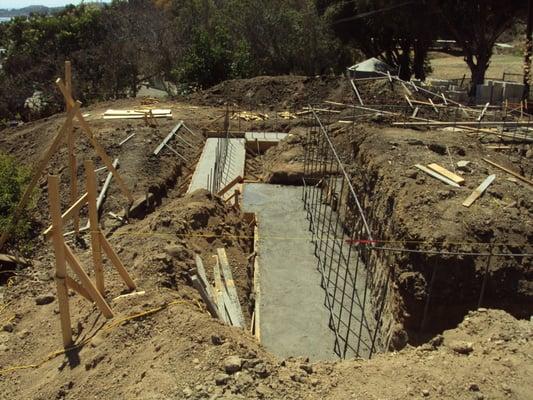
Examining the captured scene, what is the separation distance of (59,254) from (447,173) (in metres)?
7.83

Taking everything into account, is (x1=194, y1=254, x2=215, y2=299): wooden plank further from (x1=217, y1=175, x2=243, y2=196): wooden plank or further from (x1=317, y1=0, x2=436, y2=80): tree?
(x1=317, y1=0, x2=436, y2=80): tree

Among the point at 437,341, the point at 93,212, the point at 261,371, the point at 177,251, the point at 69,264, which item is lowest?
the point at 437,341

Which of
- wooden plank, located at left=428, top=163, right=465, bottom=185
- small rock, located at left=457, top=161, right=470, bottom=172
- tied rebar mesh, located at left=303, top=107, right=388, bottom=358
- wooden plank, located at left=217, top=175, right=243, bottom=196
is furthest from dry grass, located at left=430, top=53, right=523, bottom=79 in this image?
wooden plank, located at left=428, top=163, right=465, bottom=185

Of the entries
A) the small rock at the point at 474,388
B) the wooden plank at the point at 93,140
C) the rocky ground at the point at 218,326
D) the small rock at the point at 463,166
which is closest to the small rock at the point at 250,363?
the rocky ground at the point at 218,326

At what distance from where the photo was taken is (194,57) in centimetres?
2672

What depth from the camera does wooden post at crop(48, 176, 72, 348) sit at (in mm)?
5938

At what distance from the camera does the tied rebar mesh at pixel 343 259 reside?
8.72 m

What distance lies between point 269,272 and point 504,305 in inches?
166

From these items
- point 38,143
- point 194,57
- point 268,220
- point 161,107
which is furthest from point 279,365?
point 194,57

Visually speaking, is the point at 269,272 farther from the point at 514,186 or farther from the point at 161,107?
the point at 161,107

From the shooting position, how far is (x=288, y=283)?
1021 cm

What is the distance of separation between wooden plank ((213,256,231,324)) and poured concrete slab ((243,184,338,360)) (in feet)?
2.83

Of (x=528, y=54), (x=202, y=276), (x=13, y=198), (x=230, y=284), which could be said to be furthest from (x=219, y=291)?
(x=528, y=54)

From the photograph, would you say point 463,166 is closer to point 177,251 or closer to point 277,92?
point 177,251
